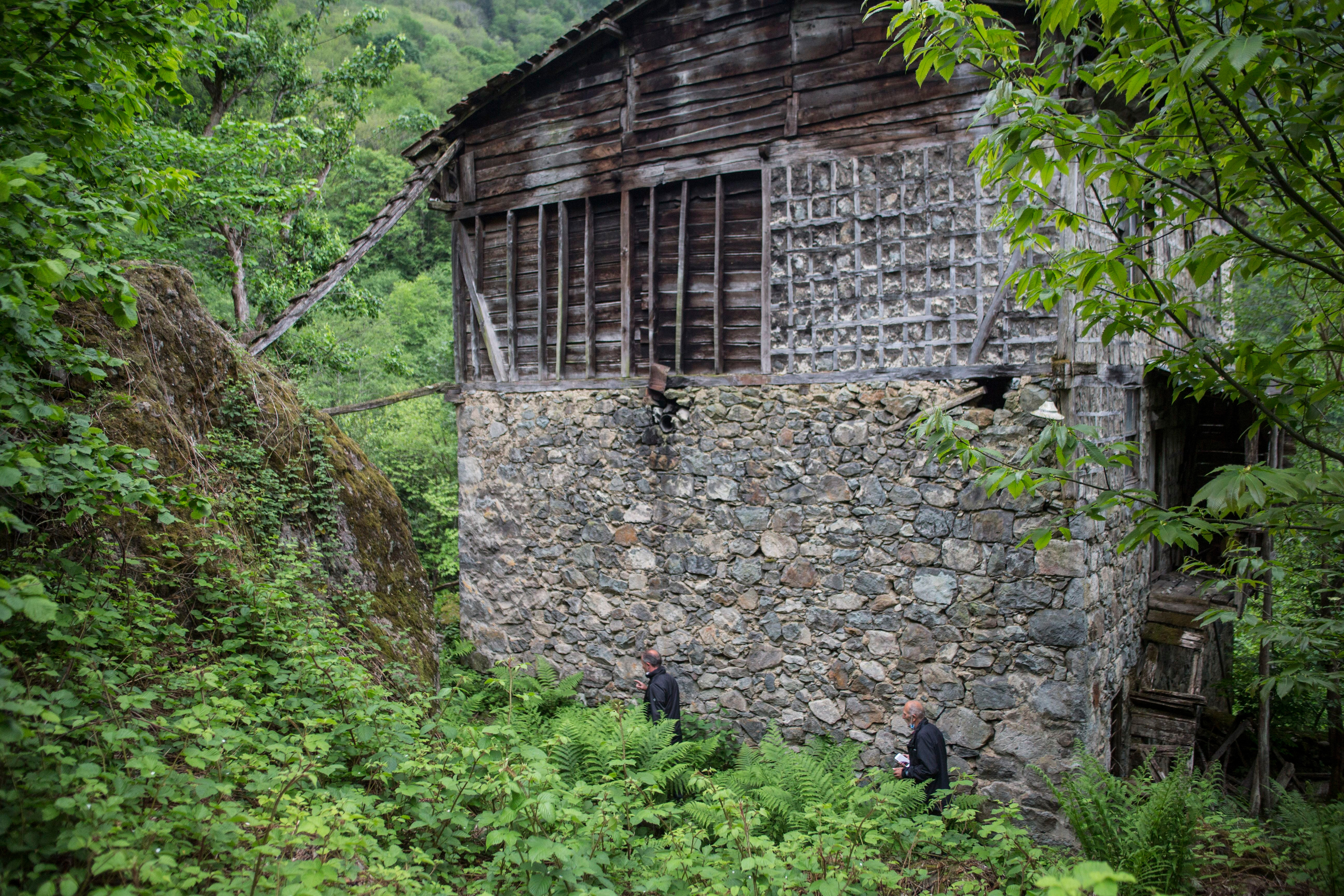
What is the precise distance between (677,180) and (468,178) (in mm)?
3028

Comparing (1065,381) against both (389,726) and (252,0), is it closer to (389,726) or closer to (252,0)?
(389,726)

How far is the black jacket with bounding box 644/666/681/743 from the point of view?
6.21m

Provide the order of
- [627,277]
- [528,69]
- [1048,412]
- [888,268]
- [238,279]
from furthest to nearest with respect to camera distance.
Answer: [238,279]
[528,69]
[627,277]
[888,268]
[1048,412]

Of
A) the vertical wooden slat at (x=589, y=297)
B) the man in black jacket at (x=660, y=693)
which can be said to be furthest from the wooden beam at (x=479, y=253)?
the man in black jacket at (x=660, y=693)

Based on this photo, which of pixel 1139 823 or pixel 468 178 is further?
pixel 468 178

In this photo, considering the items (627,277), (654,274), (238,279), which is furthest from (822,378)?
(238,279)

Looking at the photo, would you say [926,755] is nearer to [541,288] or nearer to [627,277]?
[627,277]

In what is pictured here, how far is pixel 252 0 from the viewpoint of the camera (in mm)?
11258

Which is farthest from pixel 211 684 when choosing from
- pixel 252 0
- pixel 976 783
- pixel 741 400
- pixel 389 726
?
pixel 252 0

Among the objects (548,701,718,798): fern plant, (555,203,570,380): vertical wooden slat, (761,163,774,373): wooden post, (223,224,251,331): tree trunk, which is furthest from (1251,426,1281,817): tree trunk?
(223,224,251,331): tree trunk

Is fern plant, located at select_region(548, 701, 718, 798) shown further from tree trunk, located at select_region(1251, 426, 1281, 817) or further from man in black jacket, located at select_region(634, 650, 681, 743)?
tree trunk, located at select_region(1251, 426, 1281, 817)

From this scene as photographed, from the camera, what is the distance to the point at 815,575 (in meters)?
6.14

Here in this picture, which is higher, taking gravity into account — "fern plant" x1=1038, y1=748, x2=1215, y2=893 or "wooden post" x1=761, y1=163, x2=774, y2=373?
"wooden post" x1=761, y1=163, x2=774, y2=373

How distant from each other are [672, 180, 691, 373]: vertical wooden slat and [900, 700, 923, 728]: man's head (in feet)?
11.9
